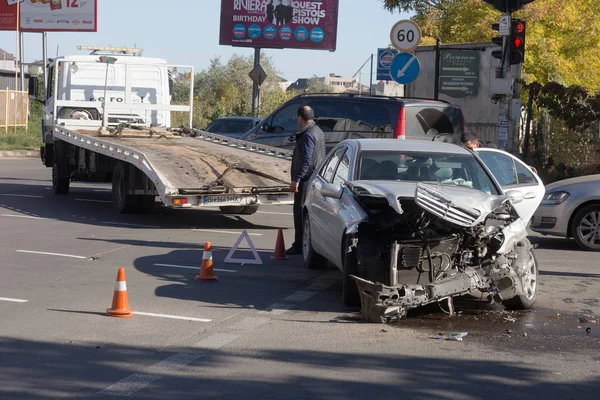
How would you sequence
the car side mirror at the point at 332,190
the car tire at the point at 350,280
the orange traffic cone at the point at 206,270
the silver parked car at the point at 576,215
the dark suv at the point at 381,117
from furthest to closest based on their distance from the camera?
the dark suv at the point at 381,117
the silver parked car at the point at 576,215
the orange traffic cone at the point at 206,270
the car side mirror at the point at 332,190
the car tire at the point at 350,280

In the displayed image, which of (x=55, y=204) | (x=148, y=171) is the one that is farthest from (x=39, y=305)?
(x=55, y=204)

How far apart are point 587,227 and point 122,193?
7645mm

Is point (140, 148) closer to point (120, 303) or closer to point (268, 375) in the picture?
point (120, 303)

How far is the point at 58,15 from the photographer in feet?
146

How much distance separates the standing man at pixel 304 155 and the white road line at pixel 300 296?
2.43 meters

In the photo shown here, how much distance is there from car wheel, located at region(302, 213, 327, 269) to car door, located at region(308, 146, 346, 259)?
0.36 m

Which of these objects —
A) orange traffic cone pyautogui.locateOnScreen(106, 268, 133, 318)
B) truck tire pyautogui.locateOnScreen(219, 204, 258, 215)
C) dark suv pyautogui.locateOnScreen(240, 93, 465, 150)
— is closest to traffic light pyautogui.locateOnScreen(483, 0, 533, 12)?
dark suv pyautogui.locateOnScreen(240, 93, 465, 150)

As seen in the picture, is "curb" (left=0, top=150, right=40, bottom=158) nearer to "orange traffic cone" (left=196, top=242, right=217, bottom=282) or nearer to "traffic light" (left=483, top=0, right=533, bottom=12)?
"traffic light" (left=483, top=0, right=533, bottom=12)

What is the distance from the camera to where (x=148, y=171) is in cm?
1438

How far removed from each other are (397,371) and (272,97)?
4020 cm

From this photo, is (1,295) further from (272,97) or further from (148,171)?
(272,97)

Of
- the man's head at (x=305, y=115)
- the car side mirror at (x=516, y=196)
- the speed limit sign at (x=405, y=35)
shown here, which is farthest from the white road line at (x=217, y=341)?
the speed limit sign at (x=405, y=35)

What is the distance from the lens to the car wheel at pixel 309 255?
1118 centimetres

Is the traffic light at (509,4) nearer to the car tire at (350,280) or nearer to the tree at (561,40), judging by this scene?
the car tire at (350,280)
